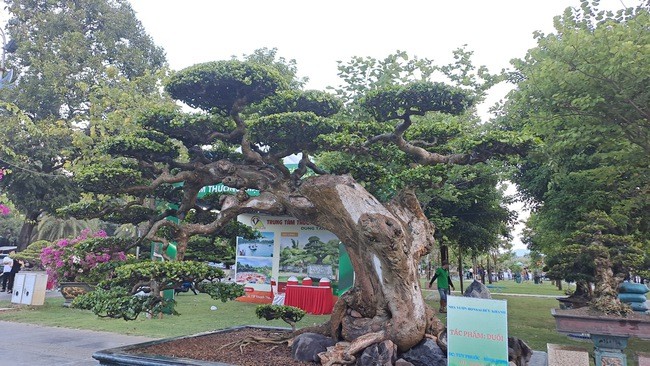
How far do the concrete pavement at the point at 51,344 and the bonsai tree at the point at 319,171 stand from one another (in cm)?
268

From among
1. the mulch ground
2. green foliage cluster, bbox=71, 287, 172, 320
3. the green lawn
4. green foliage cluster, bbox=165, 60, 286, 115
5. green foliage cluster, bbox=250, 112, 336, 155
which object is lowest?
the green lawn

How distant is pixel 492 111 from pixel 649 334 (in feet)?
26.0

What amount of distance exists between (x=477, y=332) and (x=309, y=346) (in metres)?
2.19

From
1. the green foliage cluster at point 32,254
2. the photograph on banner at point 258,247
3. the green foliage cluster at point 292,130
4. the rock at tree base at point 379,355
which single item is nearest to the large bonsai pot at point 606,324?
the rock at tree base at point 379,355

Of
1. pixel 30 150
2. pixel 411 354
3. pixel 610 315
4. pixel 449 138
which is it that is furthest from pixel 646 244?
pixel 30 150

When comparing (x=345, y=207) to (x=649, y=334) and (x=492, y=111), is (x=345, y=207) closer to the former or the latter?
(x=649, y=334)

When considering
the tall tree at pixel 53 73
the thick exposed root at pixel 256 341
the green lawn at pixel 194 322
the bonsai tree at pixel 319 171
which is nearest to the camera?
the bonsai tree at pixel 319 171

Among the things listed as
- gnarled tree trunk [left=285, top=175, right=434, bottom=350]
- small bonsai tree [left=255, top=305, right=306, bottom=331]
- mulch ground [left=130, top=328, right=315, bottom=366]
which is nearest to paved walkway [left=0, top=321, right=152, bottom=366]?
mulch ground [left=130, top=328, right=315, bottom=366]

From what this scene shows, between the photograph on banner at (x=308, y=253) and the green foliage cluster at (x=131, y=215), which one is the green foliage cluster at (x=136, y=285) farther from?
the photograph on banner at (x=308, y=253)

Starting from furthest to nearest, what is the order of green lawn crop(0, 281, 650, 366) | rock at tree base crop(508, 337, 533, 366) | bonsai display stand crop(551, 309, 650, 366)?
green lawn crop(0, 281, 650, 366)
bonsai display stand crop(551, 309, 650, 366)
rock at tree base crop(508, 337, 533, 366)

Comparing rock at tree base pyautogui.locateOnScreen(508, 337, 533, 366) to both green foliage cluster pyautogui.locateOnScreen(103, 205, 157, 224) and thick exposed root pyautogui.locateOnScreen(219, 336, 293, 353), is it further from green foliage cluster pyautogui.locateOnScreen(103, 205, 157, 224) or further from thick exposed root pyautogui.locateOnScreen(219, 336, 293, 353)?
green foliage cluster pyautogui.locateOnScreen(103, 205, 157, 224)

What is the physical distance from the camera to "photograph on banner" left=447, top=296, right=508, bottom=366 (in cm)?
417

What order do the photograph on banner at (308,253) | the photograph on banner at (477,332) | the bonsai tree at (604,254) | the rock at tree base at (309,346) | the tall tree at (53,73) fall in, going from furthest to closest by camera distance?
the tall tree at (53,73) → the photograph on banner at (308,253) → the bonsai tree at (604,254) → the rock at tree base at (309,346) → the photograph on banner at (477,332)

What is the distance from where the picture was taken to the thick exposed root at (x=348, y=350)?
5117 millimetres
